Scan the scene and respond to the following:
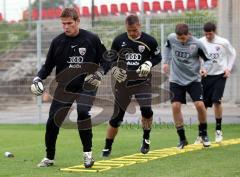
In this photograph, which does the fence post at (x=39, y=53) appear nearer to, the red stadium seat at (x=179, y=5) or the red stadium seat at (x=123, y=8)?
the red stadium seat at (x=179, y=5)

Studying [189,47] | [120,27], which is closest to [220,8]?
[120,27]

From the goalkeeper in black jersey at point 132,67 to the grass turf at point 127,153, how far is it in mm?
684

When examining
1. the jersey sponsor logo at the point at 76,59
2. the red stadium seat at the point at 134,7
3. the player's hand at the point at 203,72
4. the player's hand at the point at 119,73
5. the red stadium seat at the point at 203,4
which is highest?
the jersey sponsor logo at the point at 76,59

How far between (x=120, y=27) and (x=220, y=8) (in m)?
3.47

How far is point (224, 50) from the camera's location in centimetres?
1283

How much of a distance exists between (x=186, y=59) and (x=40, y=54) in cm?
880

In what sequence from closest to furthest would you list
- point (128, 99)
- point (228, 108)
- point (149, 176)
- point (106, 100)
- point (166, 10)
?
point (149, 176) → point (128, 99) → point (106, 100) → point (228, 108) → point (166, 10)

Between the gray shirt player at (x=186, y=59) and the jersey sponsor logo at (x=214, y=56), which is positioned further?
the jersey sponsor logo at (x=214, y=56)

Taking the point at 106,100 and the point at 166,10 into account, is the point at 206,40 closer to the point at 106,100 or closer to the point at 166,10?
the point at 106,100

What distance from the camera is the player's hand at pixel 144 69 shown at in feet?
32.6

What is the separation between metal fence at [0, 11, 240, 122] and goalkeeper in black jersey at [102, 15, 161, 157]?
7166 millimetres

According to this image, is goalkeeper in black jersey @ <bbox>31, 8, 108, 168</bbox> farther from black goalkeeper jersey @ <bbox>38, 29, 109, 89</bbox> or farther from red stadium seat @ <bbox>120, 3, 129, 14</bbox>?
red stadium seat @ <bbox>120, 3, 129, 14</bbox>

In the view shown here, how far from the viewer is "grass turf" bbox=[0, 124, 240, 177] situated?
27.8 feet

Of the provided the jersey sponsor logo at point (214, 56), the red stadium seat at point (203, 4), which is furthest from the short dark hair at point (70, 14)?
the red stadium seat at point (203, 4)
